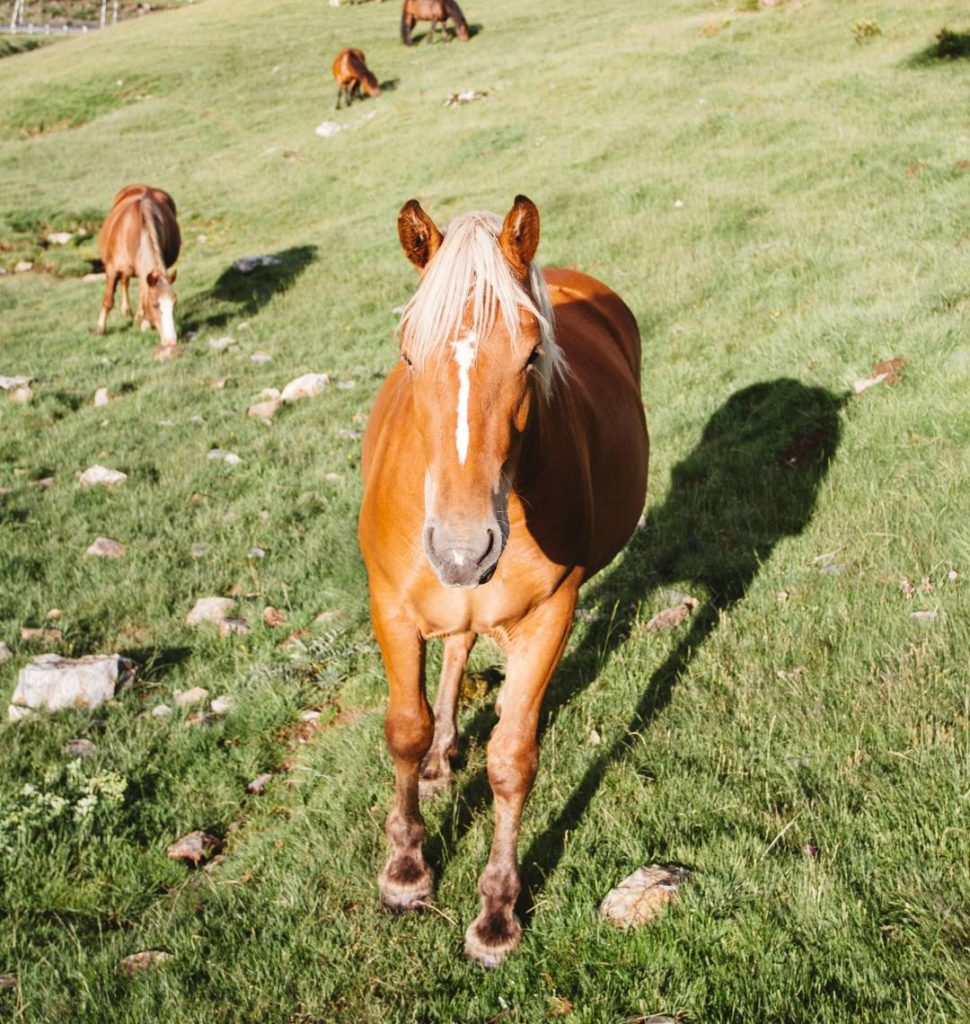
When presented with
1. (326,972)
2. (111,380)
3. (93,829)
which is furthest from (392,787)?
(111,380)

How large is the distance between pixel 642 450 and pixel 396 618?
206cm

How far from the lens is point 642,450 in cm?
492

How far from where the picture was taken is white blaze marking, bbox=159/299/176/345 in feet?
42.4

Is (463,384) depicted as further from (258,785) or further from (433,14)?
(433,14)

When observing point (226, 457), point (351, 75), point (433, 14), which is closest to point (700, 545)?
point (226, 457)

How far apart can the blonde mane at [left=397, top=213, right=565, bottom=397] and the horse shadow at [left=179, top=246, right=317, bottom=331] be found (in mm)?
12309

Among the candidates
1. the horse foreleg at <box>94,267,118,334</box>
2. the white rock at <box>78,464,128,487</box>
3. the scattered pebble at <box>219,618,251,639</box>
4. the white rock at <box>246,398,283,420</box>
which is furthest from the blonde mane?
the horse foreleg at <box>94,267,118,334</box>

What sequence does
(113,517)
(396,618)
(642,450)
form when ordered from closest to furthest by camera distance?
1. (396,618)
2. (642,450)
3. (113,517)

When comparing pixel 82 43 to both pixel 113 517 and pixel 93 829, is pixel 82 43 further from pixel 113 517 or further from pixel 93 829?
pixel 93 829

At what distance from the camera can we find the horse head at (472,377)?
2549 mm

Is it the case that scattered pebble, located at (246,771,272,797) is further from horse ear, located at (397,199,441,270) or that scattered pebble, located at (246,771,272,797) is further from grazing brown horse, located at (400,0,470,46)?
grazing brown horse, located at (400,0,470,46)

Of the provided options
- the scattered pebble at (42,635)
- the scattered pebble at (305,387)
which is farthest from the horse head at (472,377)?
the scattered pebble at (305,387)

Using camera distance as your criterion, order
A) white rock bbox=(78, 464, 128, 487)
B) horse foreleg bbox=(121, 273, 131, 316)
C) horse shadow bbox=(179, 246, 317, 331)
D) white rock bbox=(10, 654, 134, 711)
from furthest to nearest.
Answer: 1. horse foreleg bbox=(121, 273, 131, 316)
2. horse shadow bbox=(179, 246, 317, 331)
3. white rock bbox=(78, 464, 128, 487)
4. white rock bbox=(10, 654, 134, 711)

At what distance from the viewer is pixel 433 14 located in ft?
119
